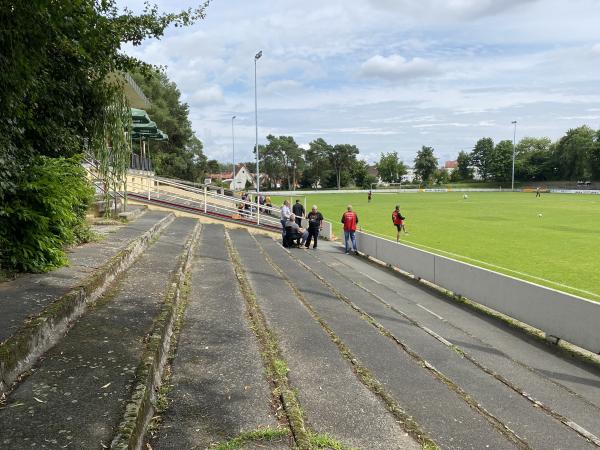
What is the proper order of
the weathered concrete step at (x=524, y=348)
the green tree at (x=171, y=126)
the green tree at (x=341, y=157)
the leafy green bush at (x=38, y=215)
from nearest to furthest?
the leafy green bush at (x=38, y=215) < the weathered concrete step at (x=524, y=348) < the green tree at (x=171, y=126) < the green tree at (x=341, y=157)

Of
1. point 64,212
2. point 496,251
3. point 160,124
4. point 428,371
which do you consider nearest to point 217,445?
point 428,371

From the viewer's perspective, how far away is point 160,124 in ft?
169

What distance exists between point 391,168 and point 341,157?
2266 cm

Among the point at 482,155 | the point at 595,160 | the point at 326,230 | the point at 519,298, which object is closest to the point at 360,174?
the point at 482,155

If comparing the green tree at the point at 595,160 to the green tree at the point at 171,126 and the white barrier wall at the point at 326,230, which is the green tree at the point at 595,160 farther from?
the white barrier wall at the point at 326,230

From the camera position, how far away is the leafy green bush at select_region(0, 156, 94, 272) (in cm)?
523

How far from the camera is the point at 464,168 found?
14200 cm

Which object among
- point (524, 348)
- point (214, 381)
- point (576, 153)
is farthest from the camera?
point (576, 153)

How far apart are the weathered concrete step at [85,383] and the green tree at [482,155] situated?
5488 inches

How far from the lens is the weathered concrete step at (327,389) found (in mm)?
3592

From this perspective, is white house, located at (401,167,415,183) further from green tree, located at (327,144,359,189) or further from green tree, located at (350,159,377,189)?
green tree, located at (327,144,359,189)

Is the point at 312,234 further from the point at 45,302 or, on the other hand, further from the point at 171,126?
the point at 171,126

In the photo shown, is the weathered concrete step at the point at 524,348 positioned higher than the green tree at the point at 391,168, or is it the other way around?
the green tree at the point at 391,168

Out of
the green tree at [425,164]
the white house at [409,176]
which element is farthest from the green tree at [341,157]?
the white house at [409,176]
